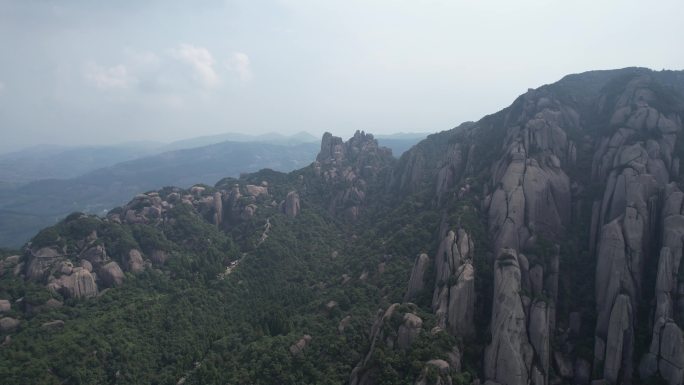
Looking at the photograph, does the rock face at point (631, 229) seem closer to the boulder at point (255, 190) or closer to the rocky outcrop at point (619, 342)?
the rocky outcrop at point (619, 342)

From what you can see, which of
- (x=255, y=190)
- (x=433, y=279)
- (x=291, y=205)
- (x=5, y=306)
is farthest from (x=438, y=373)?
(x=255, y=190)

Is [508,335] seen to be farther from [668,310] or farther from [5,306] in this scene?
[5,306]

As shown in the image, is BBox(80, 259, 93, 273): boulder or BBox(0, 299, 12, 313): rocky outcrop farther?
BBox(80, 259, 93, 273): boulder

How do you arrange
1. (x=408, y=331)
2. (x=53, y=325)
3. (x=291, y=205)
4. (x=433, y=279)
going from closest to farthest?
(x=408, y=331) < (x=433, y=279) < (x=53, y=325) < (x=291, y=205)

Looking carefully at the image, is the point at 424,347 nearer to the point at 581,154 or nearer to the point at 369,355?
the point at 369,355

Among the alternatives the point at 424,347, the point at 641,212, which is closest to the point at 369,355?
the point at 424,347

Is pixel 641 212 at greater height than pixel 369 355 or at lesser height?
greater

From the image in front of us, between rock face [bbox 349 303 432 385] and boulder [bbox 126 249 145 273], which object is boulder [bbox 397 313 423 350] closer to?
rock face [bbox 349 303 432 385]

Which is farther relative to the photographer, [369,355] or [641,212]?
[641,212]

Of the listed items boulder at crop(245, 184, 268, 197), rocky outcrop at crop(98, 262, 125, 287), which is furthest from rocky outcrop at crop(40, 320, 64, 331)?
boulder at crop(245, 184, 268, 197)
